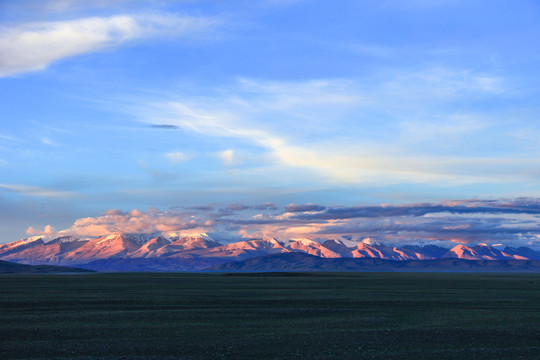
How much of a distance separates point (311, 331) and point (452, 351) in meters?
10.6

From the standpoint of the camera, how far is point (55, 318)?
46.9m

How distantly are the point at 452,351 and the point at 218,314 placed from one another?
23876 millimetres

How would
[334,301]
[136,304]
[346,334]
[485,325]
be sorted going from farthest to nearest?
[334,301], [136,304], [485,325], [346,334]

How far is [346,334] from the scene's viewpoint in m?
37.8

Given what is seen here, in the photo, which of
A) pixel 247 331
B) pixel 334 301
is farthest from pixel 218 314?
pixel 334 301

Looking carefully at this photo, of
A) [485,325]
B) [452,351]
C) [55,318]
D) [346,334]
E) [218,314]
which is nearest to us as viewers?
[452,351]

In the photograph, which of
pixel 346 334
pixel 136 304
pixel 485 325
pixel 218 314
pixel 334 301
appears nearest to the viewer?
pixel 346 334

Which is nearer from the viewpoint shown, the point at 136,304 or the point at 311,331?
the point at 311,331

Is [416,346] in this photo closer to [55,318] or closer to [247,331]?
[247,331]

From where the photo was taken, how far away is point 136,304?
201 ft

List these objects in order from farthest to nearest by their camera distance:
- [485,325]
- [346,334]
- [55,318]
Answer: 1. [55,318]
2. [485,325]
3. [346,334]

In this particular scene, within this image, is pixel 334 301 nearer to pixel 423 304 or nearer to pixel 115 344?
pixel 423 304

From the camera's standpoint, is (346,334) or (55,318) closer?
(346,334)

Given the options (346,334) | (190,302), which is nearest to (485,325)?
(346,334)
